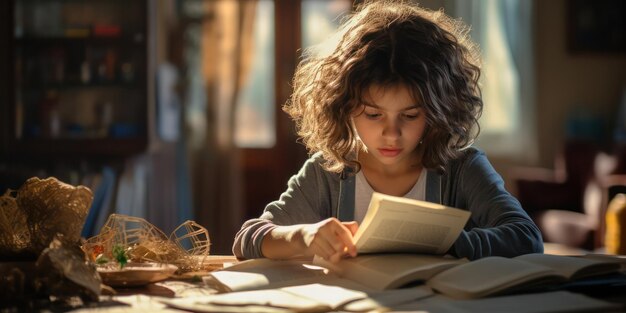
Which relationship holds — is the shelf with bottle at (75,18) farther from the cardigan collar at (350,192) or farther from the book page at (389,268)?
the book page at (389,268)

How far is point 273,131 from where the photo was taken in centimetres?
611

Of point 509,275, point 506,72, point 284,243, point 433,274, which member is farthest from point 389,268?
point 506,72

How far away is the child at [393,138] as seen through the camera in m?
1.77

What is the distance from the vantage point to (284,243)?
1.67 m

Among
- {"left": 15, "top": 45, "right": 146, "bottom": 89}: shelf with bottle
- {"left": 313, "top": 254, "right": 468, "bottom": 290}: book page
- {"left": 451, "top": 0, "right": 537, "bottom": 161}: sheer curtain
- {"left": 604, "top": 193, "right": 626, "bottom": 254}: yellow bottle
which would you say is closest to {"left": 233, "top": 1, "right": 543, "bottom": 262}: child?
{"left": 313, "top": 254, "right": 468, "bottom": 290}: book page

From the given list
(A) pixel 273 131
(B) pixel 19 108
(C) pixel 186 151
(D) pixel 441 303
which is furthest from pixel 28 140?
(D) pixel 441 303

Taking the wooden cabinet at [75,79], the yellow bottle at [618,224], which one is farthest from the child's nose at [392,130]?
the wooden cabinet at [75,79]

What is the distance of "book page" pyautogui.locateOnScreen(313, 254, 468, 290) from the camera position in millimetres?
1388

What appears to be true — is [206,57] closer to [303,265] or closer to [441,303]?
[303,265]

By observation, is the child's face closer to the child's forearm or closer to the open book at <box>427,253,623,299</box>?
the child's forearm

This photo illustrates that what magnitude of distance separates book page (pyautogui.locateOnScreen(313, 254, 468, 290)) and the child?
125 mm

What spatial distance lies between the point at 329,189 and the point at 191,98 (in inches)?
150

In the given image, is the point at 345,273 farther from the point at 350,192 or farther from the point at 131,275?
the point at 350,192

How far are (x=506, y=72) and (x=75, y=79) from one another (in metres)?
3.00
